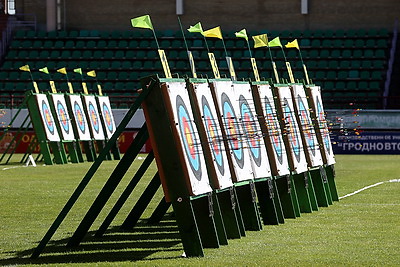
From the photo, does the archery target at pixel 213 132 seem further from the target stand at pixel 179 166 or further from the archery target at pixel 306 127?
the archery target at pixel 306 127

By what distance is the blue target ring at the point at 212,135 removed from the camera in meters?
10.5

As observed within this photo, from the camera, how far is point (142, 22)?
9984 mm

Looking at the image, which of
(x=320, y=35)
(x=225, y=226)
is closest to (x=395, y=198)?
(x=225, y=226)

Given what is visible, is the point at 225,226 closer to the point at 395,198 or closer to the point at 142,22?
the point at 142,22

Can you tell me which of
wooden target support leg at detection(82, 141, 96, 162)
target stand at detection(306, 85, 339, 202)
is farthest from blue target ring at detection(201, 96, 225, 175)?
wooden target support leg at detection(82, 141, 96, 162)

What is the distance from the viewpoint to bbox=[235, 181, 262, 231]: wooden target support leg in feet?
38.1

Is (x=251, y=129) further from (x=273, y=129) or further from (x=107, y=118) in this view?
(x=107, y=118)

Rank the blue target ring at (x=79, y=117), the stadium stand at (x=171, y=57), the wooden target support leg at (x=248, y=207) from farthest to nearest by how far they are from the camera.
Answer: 1. the stadium stand at (x=171, y=57)
2. the blue target ring at (x=79, y=117)
3. the wooden target support leg at (x=248, y=207)

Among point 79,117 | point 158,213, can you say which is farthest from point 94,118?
point 158,213

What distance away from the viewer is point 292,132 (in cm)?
1421

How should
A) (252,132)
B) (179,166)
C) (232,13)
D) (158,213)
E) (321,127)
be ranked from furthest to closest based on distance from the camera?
1. (232,13)
2. (321,127)
3. (158,213)
4. (252,132)
5. (179,166)

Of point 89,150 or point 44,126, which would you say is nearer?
point 44,126

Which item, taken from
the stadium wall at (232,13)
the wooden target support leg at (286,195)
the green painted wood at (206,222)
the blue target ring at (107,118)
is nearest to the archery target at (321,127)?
the wooden target support leg at (286,195)

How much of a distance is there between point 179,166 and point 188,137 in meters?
0.53
